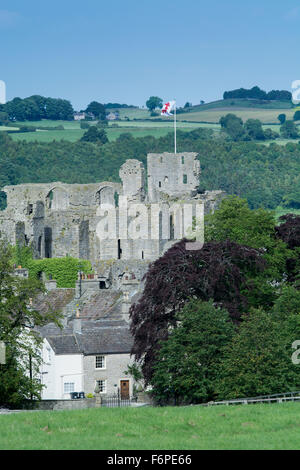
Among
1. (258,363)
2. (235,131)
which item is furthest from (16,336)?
(235,131)

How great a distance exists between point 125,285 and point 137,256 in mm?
20774

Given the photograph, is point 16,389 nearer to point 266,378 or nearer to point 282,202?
point 266,378

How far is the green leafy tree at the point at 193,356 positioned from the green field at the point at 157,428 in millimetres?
7261

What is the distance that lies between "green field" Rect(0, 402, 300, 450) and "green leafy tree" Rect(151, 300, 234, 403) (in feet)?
23.8

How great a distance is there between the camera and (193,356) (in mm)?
43031

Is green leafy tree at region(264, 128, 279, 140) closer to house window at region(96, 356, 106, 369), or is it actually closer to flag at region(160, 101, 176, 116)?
flag at region(160, 101, 176, 116)

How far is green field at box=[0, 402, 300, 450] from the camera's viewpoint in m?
29.2

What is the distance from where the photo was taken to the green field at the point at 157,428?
29.2 meters

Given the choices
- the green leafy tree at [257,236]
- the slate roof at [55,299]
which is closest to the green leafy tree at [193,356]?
the green leafy tree at [257,236]

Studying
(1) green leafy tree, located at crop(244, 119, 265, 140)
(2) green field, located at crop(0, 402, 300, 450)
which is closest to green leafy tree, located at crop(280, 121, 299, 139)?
(1) green leafy tree, located at crop(244, 119, 265, 140)

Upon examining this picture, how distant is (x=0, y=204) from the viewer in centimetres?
12938

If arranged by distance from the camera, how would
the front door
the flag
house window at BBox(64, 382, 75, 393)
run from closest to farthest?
1. the front door
2. house window at BBox(64, 382, 75, 393)
3. the flag

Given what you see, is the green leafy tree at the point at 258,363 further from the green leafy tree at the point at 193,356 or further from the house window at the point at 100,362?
the house window at the point at 100,362

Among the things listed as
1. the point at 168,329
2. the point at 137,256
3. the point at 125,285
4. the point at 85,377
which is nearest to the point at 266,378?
the point at 168,329
